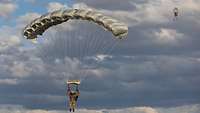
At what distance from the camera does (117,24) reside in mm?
185250

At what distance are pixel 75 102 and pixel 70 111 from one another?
5.64 ft

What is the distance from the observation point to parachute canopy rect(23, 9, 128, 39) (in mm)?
184750

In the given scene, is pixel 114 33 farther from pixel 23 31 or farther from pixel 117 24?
pixel 23 31

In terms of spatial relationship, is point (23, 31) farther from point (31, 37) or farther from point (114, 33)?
point (114, 33)

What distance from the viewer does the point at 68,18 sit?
616 ft

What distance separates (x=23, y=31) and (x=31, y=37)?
Answer: 146cm

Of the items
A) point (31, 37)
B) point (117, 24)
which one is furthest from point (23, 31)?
point (117, 24)

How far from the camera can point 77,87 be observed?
188625 mm

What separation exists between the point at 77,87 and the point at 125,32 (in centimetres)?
938

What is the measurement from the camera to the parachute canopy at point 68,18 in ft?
606

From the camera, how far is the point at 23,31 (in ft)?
629

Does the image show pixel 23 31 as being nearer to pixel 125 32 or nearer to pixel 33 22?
pixel 33 22

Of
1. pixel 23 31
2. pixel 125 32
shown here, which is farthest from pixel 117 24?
pixel 23 31

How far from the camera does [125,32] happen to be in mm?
185000
